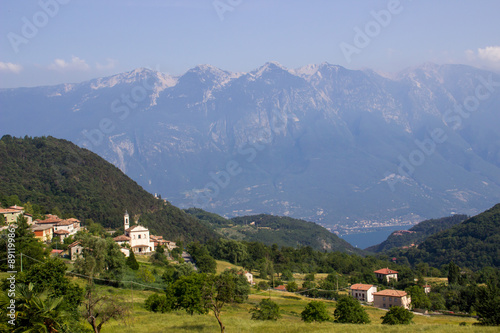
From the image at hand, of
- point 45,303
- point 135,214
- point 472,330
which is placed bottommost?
point 472,330

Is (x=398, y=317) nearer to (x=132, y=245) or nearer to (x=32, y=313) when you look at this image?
(x=32, y=313)

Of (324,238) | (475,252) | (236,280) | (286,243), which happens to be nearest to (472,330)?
(236,280)

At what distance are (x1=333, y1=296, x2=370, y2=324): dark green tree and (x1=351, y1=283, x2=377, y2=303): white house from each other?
22150 millimetres

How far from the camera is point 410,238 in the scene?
189 metres

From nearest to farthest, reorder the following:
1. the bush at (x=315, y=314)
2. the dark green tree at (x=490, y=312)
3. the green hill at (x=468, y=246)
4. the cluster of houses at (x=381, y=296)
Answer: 1. the dark green tree at (x=490, y=312)
2. the bush at (x=315, y=314)
3. the cluster of houses at (x=381, y=296)
4. the green hill at (x=468, y=246)

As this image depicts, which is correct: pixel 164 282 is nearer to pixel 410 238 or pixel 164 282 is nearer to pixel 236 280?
pixel 236 280

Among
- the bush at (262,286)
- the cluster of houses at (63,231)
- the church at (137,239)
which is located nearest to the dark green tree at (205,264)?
the bush at (262,286)

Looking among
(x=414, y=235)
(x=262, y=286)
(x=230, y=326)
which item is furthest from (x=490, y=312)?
(x=414, y=235)

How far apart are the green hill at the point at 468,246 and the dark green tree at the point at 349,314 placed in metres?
78.3

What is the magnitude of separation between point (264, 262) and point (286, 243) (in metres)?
81.2

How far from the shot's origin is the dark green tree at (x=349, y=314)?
37.3m

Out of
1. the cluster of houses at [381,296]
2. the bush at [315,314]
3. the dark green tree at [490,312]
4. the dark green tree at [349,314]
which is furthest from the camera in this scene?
the cluster of houses at [381,296]

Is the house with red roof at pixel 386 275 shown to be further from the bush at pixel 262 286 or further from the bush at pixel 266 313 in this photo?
the bush at pixel 266 313

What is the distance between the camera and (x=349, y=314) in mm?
37562
